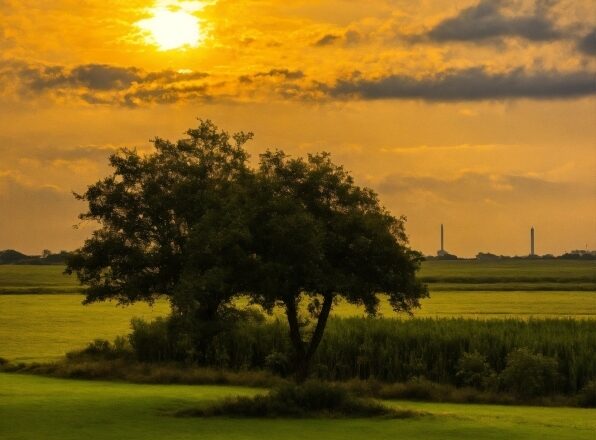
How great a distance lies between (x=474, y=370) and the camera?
42.9 meters

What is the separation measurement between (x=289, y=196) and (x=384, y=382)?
493 inches

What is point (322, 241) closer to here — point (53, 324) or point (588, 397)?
point (588, 397)

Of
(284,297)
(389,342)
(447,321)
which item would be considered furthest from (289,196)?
(447,321)

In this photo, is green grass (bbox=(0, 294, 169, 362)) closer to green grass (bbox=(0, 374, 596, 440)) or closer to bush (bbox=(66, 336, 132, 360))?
Result: bush (bbox=(66, 336, 132, 360))

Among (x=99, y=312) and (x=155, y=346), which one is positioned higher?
(x=99, y=312)

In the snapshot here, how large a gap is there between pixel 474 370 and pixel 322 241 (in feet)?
40.3

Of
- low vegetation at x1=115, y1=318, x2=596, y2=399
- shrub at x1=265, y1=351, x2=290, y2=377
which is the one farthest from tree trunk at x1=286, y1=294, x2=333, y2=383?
shrub at x1=265, y1=351, x2=290, y2=377

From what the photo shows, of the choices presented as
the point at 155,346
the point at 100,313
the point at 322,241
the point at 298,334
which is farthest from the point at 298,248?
the point at 100,313

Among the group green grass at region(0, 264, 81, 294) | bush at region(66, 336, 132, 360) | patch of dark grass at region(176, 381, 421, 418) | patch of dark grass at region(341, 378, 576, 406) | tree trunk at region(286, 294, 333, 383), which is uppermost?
green grass at region(0, 264, 81, 294)

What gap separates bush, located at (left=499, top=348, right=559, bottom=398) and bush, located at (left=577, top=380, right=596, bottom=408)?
1663 mm

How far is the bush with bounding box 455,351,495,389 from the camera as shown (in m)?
42.2

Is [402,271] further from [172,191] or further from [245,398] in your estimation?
[172,191]

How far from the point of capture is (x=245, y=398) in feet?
101

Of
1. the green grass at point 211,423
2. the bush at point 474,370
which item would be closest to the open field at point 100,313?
the green grass at point 211,423
